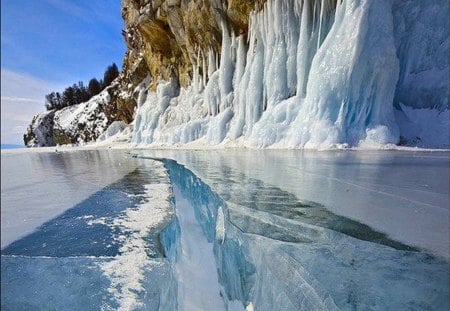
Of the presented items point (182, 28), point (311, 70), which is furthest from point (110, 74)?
point (311, 70)

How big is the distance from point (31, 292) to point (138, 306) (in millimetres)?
696

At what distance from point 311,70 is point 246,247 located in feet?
26.4

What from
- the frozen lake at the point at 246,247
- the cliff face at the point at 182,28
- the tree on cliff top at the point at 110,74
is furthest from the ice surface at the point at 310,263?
the tree on cliff top at the point at 110,74

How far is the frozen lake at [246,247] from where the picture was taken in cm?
152

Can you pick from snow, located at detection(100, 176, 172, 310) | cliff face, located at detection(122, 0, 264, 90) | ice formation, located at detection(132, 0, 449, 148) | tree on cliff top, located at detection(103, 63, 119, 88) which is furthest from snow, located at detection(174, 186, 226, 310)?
tree on cliff top, located at detection(103, 63, 119, 88)

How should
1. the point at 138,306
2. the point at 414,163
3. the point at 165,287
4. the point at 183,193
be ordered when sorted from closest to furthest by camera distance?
the point at 138,306 < the point at 165,287 < the point at 414,163 < the point at 183,193

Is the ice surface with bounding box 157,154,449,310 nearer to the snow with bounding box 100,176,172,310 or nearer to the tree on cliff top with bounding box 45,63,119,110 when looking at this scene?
the snow with bounding box 100,176,172,310

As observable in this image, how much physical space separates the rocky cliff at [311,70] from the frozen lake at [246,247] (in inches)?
176

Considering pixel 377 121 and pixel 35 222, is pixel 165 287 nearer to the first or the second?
pixel 35 222

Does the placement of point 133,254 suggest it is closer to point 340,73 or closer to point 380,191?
point 380,191

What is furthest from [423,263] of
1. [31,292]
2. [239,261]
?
[31,292]

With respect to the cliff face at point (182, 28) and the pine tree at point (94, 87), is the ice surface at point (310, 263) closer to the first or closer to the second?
the cliff face at point (182, 28)

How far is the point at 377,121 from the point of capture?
7488 millimetres

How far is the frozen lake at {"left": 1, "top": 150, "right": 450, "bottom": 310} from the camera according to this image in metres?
1.52
